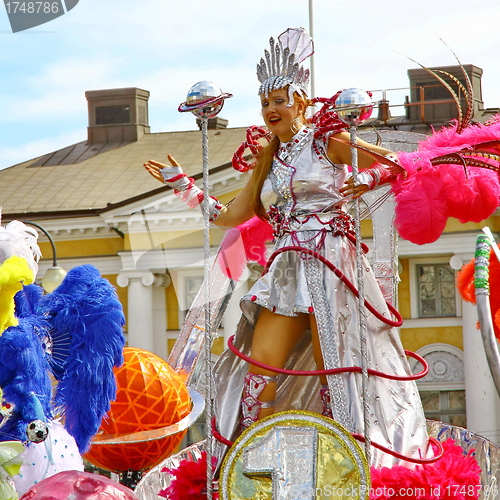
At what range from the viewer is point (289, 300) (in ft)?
11.0

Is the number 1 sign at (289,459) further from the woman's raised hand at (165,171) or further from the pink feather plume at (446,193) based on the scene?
the woman's raised hand at (165,171)

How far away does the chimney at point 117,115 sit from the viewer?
2233 centimetres

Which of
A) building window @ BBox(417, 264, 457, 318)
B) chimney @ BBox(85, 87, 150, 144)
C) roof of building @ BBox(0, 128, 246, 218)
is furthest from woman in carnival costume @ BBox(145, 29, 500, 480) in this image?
chimney @ BBox(85, 87, 150, 144)

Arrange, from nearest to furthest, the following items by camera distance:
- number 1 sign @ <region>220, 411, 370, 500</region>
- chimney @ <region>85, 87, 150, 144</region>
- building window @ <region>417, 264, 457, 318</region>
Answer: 1. number 1 sign @ <region>220, 411, 370, 500</region>
2. building window @ <region>417, 264, 457, 318</region>
3. chimney @ <region>85, 87, 150, 144</region>

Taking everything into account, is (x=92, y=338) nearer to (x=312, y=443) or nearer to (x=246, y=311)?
(x=246, y=311)

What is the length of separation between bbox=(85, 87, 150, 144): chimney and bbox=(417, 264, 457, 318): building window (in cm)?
880

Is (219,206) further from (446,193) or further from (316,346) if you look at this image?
(446,193)

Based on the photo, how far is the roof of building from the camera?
18545mm

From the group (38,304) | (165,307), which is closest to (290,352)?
(38,304)

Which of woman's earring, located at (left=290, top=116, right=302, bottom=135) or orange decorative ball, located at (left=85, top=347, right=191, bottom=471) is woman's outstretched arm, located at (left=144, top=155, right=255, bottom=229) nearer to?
woman's earring, located at (left=290, top=116, right=302, bottom=135)

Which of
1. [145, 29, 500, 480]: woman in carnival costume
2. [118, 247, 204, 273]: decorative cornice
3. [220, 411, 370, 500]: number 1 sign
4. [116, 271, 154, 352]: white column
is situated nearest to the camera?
[220, 411, 370, 500]: number 1 sign

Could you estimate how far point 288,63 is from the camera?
346 centimetres

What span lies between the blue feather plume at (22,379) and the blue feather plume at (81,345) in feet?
0.74

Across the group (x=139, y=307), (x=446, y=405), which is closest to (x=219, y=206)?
(x=139, y=307)
